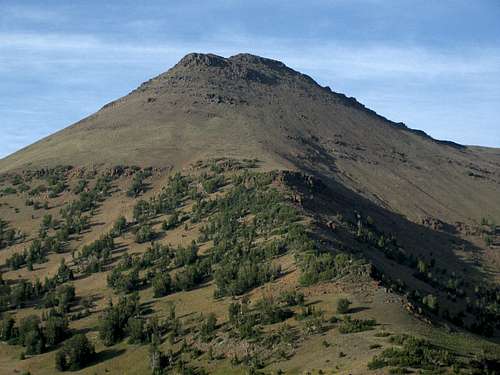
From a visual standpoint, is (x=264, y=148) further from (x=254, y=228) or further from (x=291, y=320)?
(x=291, y=320)

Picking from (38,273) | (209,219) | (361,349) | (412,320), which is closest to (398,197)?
(209,219)

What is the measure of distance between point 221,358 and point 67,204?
7425cm

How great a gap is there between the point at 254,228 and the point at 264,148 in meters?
56.1

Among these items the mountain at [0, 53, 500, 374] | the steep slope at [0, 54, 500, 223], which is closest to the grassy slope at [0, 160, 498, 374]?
the mountain at [0, 53, 500, 374]

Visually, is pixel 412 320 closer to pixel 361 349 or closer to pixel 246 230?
pixel 361 349

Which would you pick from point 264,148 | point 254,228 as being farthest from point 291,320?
point 264,148

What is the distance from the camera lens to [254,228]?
3816 inches

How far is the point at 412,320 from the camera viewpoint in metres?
58.8

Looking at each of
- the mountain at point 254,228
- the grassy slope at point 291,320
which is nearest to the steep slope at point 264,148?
the mountain at point 254,228

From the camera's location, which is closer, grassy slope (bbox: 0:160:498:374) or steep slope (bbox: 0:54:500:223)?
grassy slope (bbox: 0:160:498:374)

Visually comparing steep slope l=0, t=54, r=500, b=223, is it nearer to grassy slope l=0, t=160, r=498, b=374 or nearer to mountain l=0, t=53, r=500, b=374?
mountain l=0, t=53, r=500, b=374

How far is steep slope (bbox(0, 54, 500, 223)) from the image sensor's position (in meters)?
148

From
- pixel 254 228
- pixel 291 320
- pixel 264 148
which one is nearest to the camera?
pixel 291 320

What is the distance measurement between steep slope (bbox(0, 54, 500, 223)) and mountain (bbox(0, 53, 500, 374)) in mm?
676
